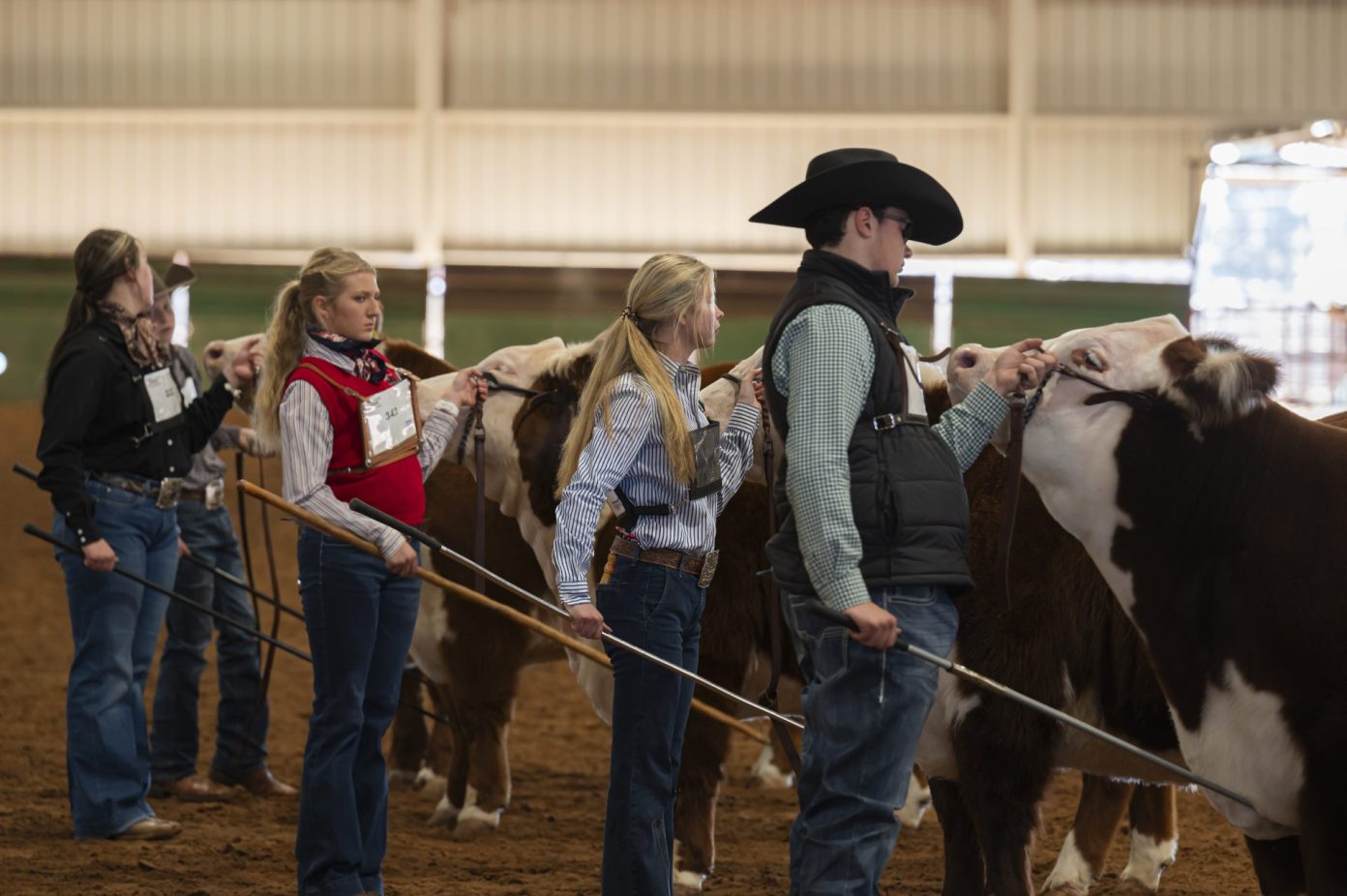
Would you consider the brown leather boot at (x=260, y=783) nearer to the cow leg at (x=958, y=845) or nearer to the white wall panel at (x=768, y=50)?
the cow leg at (x=958, y=845)

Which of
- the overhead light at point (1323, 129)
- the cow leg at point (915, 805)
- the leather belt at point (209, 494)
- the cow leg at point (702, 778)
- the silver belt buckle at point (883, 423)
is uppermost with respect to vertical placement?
the overhead light at point (1323, 129)

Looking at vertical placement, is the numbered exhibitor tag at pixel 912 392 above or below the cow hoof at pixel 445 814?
above

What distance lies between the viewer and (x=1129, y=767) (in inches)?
151

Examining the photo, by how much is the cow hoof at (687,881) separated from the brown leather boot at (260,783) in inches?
80.7

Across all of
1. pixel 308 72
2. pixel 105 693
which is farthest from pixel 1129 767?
pixel 308 72

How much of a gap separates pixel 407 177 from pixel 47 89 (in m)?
3.83

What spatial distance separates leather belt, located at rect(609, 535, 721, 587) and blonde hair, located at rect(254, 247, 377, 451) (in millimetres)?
1055

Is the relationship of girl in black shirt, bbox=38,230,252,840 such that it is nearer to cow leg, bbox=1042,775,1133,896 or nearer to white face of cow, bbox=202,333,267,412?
white face of cow, bbox=202,333,267,412

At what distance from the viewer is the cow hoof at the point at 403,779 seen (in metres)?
6.44

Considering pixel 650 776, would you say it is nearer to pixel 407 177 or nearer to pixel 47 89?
pixel 407 177

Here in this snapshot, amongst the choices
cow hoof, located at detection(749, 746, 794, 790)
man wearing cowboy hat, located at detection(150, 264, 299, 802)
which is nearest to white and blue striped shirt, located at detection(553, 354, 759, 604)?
man wearing cowboy hat, located at detection(150, 264, 299, 802)

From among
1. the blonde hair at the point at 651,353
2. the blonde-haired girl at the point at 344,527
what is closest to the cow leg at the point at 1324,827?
the blonde hair at the point at 651,353

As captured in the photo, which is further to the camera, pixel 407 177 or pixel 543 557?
pixel 407 177

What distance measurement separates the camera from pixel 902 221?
9.51 feet
